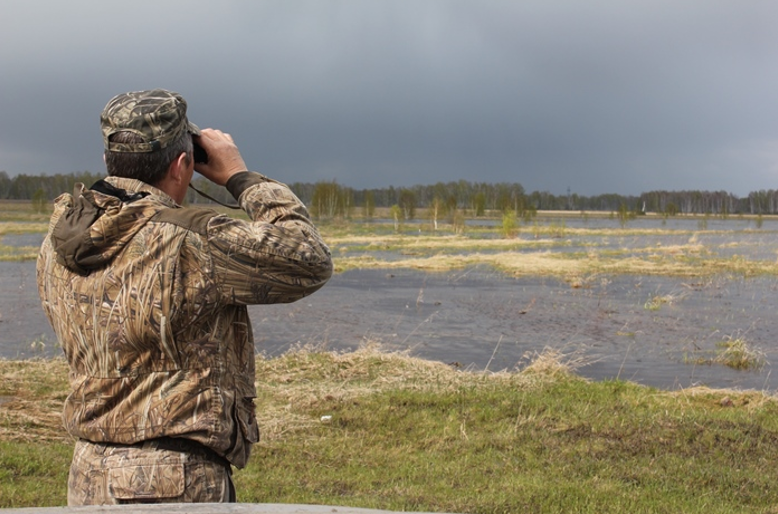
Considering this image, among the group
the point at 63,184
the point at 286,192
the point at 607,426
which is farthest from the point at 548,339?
the point at 63,184

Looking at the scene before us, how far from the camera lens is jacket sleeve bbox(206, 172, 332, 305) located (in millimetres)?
2207

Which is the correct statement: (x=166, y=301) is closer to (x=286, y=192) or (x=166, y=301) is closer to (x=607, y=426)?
(x=286, y=192)

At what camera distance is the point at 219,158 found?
2508 millimetres

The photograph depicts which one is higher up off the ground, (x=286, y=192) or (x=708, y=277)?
Answer: (x=286, y=192)

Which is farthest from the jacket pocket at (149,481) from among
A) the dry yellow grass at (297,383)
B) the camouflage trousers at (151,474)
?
the dry yellow grass at (297,383)

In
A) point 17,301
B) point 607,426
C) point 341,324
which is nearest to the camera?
point 607,426

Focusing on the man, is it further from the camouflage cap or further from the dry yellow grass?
the dry yellow grass

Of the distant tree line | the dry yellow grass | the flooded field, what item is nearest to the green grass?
the dry yellow grass

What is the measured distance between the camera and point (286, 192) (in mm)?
2410

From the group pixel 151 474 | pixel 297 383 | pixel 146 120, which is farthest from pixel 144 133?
pixel 297 383

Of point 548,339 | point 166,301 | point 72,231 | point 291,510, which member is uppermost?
point 72,231

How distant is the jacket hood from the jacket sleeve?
0.76ft

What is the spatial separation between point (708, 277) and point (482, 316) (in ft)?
44.2

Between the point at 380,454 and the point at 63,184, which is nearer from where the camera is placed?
the point at 380,454
